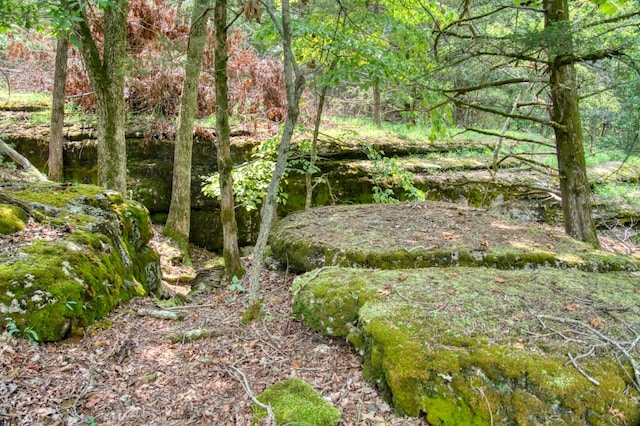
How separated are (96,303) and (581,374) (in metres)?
4.18

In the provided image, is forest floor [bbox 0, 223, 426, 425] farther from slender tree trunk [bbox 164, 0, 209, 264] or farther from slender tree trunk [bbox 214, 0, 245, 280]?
slender tree trunk [bbox 164, 0, 209, 264]

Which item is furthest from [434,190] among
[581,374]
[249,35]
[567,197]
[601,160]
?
[249,35]

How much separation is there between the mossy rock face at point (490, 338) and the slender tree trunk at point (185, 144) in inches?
201

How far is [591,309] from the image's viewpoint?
333cm

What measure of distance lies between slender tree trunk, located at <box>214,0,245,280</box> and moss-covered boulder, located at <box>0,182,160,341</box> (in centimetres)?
117

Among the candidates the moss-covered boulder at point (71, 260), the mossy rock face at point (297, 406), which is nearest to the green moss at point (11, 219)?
the moss-covered boulder at point (71, 260)

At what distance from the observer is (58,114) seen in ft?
27.2

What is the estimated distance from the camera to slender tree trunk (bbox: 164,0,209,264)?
8016 mm

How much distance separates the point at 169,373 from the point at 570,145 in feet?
19.1

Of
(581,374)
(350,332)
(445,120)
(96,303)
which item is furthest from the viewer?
(445,120)

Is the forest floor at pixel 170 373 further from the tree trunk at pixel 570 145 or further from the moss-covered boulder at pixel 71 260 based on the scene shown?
the tree trunk at pixel 570 145

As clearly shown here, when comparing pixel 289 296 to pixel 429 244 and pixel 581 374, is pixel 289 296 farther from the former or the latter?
pixel 581 374

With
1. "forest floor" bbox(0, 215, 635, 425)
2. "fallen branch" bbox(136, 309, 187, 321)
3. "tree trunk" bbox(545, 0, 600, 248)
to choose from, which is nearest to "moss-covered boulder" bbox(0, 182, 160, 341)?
"forest floor" bbox(0, 215, 635, 425)

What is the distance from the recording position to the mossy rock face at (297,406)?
8.64 ft
